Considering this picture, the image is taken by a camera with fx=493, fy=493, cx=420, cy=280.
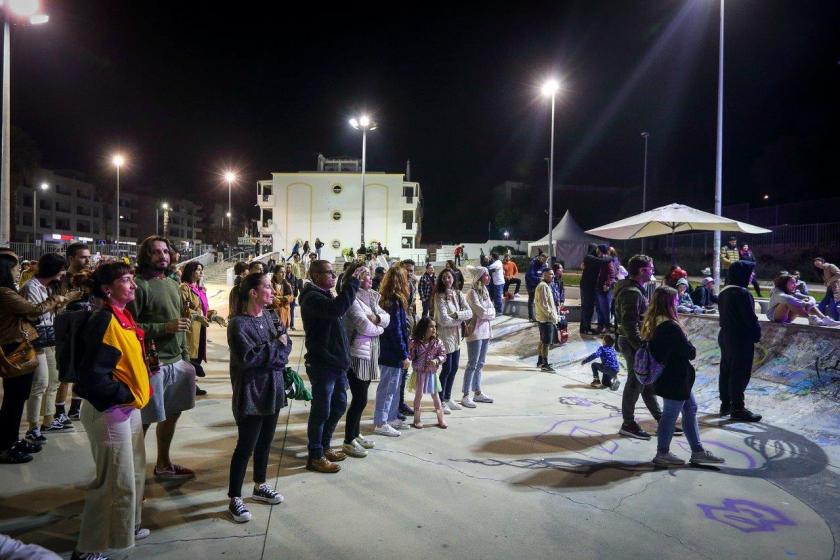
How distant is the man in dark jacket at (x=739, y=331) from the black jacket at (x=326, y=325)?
492 cm

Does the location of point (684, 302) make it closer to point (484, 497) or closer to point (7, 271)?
point (484, 497)

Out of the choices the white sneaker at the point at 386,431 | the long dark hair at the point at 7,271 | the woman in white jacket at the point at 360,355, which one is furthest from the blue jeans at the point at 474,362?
the long dark hair at the point at 7,271

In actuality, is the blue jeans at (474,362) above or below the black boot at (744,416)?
above

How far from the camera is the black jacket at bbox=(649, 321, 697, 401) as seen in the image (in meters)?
4.62

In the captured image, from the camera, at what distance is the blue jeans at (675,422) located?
15.4ft

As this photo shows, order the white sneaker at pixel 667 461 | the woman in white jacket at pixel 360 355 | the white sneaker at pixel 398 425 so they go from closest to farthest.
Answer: the white sneaker at pixel 667 461, the woman in white jacket at pixel 360 355, the white sneaker at pixel 398 425

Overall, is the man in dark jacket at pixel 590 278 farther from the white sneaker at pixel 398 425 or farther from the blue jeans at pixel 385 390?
the blue jeans at pixel 385 390

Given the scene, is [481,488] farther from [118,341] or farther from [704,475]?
[118,341]

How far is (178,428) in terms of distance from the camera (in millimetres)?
5551

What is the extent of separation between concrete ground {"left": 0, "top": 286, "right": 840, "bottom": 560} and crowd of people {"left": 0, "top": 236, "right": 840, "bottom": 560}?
242 millimetres

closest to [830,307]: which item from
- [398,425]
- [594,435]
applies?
[594,435]

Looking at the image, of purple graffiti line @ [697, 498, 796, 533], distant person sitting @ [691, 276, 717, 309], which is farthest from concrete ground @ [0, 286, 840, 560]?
distant person sitting @ [691, 276, 717, 309]

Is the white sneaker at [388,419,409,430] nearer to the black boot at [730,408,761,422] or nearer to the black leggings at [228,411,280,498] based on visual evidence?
the black leggings at [228,411,280,498]

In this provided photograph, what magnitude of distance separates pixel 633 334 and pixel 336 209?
45.1 m
